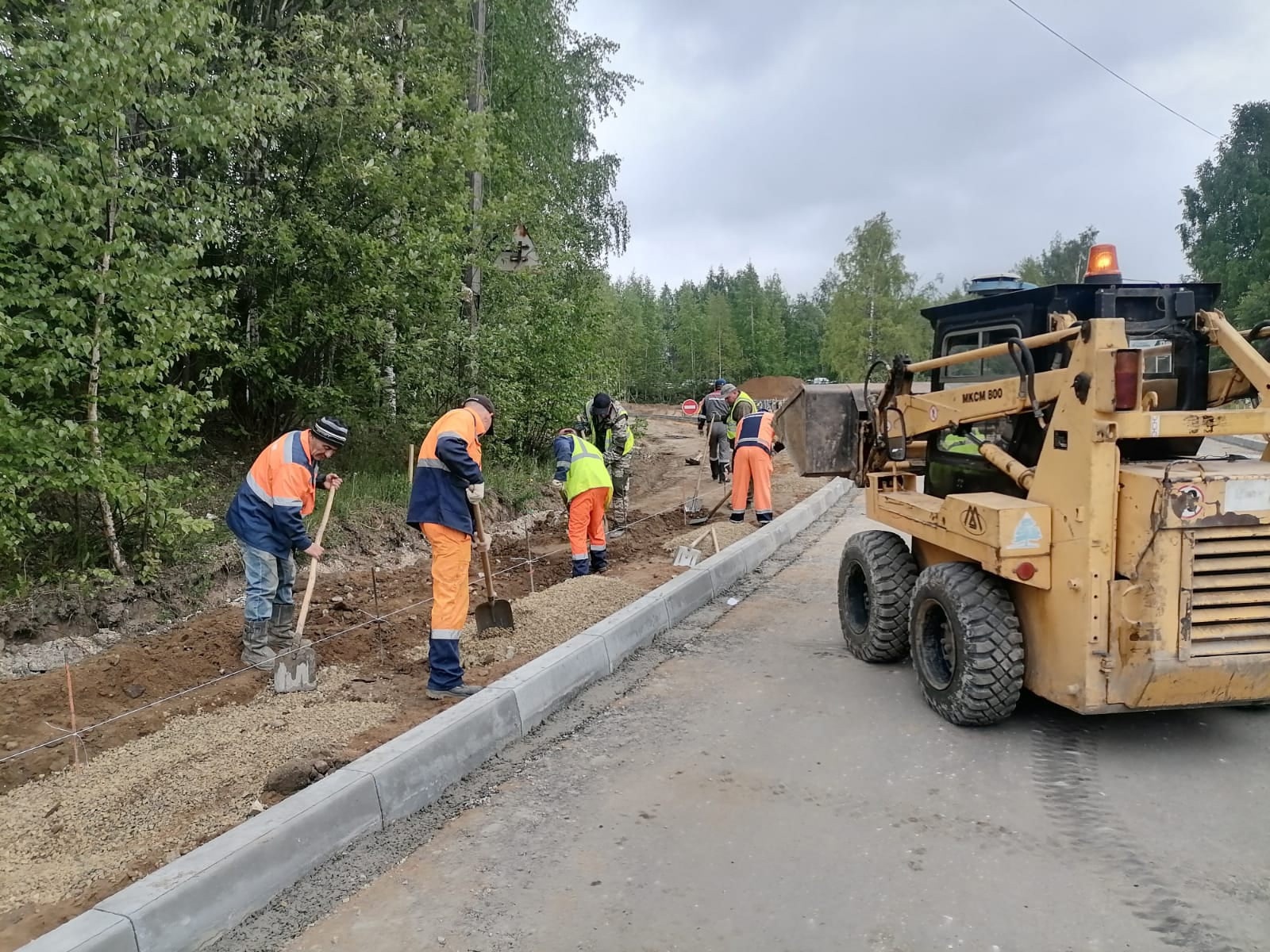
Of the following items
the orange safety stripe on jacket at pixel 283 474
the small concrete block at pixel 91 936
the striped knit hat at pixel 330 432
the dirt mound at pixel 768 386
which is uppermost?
the dirt mound at pixel 768 386

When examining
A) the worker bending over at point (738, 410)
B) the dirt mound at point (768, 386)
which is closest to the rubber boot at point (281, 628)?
the worker bending over at point (738, 410)

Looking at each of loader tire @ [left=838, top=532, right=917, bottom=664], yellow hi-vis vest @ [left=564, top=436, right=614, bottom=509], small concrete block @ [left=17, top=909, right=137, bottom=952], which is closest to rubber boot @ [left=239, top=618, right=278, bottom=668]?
yellow hi-vis vest @ [left=564, top=436, right=614, bottom=509]

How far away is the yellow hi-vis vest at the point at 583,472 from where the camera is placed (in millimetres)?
8062

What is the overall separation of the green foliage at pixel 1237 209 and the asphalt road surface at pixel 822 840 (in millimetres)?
42409

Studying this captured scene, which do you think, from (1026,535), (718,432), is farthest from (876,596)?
(718,432)

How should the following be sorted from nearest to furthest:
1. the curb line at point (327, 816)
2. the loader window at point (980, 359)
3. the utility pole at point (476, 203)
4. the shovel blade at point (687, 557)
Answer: the curb line at point (327, 816)
the loader window at point (980, 359)
the shovel blade at point (687, 557)
the utility pole at point (476, 203)

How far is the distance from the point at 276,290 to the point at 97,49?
396cm

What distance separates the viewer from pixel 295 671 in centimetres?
512

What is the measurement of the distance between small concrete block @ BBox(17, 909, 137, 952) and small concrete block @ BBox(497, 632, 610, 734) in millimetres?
2110

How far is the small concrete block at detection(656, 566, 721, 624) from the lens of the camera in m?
6.53

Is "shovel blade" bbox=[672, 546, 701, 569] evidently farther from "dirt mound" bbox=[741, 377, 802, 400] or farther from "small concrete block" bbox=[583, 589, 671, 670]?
"dirt mound" bbox=[741, 377, 802, 400]

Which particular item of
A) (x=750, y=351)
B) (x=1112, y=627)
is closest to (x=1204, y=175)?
(x=750, y=351)

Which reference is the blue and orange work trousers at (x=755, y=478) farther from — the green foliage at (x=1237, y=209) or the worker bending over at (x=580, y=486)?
the green foliage at (x=1237, y=209)

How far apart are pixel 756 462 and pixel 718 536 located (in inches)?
49.3
